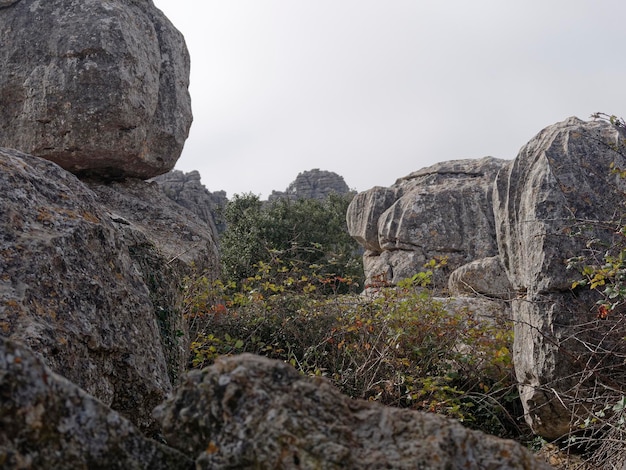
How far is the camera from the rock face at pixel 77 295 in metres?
3.24

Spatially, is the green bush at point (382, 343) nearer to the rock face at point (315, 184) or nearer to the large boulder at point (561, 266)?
the large boulder at point (561, 266)

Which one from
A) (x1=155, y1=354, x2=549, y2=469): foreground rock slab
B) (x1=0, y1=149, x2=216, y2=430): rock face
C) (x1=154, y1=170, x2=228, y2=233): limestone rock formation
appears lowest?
(x1=155, y1=354, x2=549, y2=469): foreground rock slab

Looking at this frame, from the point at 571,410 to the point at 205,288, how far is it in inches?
152

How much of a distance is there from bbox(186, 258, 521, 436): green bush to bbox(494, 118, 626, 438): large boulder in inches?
24.1

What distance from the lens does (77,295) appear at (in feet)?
11.4

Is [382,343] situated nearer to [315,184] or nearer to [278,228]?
[278,228]

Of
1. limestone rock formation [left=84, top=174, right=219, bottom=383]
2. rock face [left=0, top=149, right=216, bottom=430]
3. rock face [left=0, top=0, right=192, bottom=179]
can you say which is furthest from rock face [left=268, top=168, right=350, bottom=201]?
rock face [left=0, top=149, right=216, bottom=430]

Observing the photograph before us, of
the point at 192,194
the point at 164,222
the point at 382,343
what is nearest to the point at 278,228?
the point at 164,222

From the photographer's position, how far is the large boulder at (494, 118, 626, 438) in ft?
17.3

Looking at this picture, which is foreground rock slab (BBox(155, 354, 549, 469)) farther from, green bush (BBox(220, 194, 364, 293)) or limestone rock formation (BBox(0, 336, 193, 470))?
green bush (BBox(220, 194, 364, 293))

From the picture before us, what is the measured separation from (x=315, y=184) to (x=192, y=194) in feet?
59.1

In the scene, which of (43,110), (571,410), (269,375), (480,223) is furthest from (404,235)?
(269,375)

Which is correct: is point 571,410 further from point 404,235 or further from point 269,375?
point 404,235

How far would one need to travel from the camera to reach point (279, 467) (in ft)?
5.65
